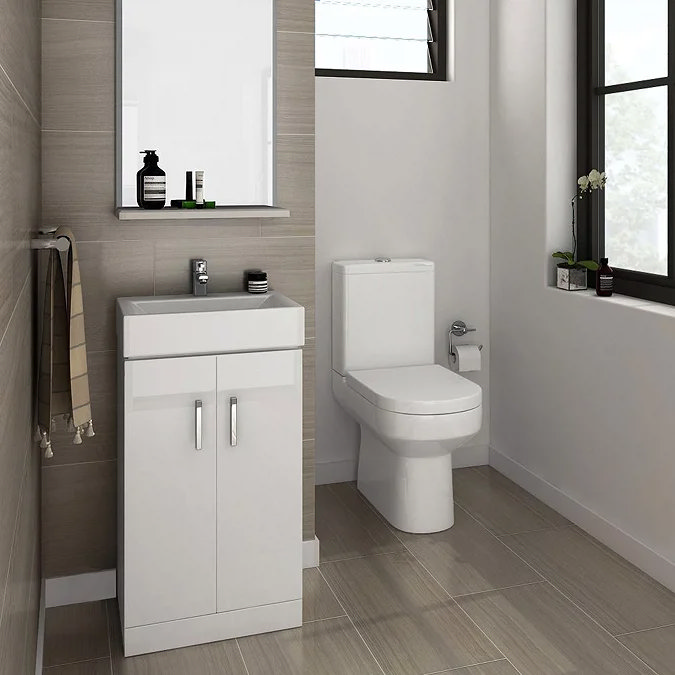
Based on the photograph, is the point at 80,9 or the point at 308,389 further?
the point at 308,389

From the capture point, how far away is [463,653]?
7.50ft

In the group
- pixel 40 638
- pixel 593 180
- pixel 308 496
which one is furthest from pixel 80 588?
pixel 593 180

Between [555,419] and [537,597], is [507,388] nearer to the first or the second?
[555,419]

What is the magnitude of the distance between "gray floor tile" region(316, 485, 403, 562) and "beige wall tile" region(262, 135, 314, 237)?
1119 mm

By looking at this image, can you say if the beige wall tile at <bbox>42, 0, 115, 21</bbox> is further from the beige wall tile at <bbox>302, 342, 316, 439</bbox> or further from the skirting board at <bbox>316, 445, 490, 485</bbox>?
the skirting board at <bbox>316, 445, 490, 485</bbox>

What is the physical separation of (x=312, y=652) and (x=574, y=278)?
66.1 inches

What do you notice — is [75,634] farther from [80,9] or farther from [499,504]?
[80,9]

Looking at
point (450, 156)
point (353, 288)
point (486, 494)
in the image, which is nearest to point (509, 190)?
point (450, 156)

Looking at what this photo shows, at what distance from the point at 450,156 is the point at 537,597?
1.88m

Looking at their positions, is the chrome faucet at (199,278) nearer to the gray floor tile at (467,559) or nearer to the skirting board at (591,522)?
the gray floor tile at (467,559)

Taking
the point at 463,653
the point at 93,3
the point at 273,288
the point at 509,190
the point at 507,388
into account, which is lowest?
the point at 463,653

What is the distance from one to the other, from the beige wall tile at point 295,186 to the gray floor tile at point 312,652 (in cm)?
124

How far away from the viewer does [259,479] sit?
2.37m

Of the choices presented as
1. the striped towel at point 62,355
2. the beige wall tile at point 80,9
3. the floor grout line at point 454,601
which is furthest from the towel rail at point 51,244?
the floor grout line at point 454,601
